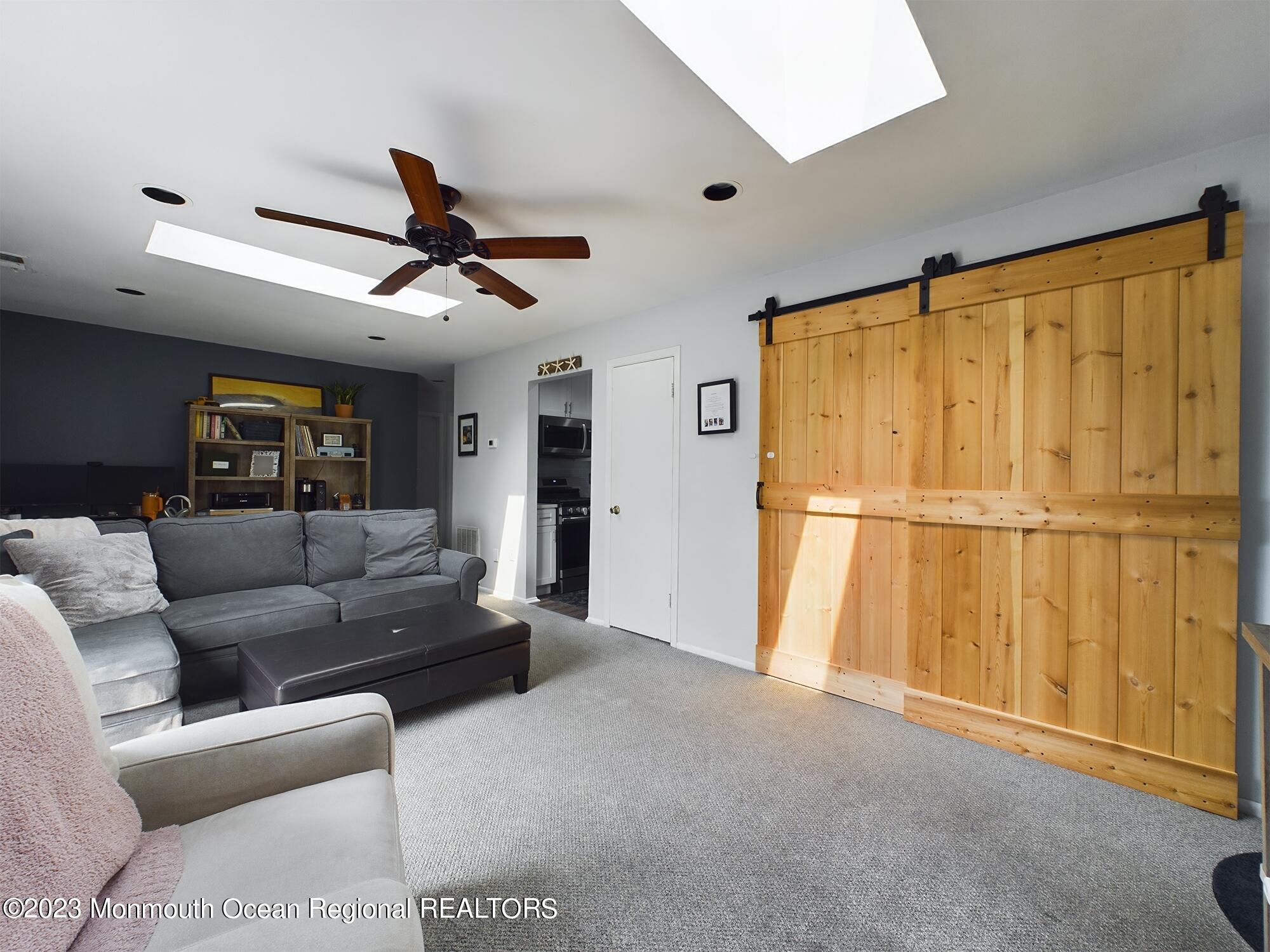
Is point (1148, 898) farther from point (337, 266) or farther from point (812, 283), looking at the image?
point (337, 266)

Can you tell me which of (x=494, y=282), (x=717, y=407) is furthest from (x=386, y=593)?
(x=717, y=407)

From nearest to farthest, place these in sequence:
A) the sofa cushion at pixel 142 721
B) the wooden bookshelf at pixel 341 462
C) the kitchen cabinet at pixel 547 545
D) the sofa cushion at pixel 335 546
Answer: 1. the sofa cushion at pixel 142 721
2. the sofa cushion at pixel 335 546
3. the kitchen cabinet at pixel 547 545
4. the wooden bookshelf at pixel 341 462

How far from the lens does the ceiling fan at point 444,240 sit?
2049 millimetres

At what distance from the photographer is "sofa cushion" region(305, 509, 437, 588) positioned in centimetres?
372

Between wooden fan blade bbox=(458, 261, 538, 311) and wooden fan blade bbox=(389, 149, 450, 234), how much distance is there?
31 cm

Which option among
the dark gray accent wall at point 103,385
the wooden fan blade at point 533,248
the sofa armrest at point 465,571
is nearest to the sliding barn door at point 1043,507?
the wooden fan blade at point 533,248

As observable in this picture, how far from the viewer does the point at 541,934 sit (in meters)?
1.40

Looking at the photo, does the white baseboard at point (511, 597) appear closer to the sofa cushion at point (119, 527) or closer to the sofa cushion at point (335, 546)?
the sofa cushion at point (335, 546)

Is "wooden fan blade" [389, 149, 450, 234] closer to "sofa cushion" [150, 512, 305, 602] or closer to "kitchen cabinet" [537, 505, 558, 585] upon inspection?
"sofa cushion" [150, 512, 305, 602]

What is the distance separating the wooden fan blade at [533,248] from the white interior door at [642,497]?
1.65 meters

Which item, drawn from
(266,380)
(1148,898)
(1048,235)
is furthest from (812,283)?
(266,380)

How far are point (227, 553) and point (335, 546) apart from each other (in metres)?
0.62

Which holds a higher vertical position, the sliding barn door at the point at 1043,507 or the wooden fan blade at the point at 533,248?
the wooden fan blade at the point at 533,248

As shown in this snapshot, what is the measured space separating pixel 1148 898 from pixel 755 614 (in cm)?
202
